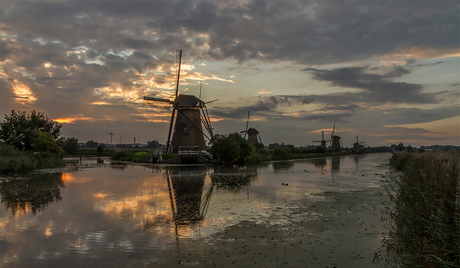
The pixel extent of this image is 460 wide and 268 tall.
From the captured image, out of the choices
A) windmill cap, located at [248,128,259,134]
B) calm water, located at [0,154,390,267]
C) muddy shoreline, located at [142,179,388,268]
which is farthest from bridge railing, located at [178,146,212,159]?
windmill cap, located at [248,128,259,134]

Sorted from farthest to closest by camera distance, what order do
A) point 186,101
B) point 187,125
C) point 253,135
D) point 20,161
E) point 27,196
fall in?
point 253,135 → point 186,101 → point 187,125 → point 20,161 → point 27,196

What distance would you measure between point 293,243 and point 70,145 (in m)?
70.8

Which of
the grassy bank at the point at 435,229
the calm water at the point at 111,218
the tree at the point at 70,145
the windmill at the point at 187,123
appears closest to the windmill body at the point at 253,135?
the windmill at the point at 187,123

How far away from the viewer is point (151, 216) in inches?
376

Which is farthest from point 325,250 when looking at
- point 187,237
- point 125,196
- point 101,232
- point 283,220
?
point 125,196

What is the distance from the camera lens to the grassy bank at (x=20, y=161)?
22234mm

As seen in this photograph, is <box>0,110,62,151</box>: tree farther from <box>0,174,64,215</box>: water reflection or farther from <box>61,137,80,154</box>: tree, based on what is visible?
<box>61,137,80,154</box>: tree

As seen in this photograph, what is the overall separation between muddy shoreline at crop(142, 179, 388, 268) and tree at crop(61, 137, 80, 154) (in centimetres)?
6771

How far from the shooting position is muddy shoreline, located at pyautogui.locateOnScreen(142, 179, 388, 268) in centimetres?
582

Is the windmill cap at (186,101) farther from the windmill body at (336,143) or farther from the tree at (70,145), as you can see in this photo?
the windmill body at (336,143)

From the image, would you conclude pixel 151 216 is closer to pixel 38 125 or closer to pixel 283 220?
→ pixel 283 220

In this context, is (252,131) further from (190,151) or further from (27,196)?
(27,196)

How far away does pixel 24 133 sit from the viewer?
102 feet

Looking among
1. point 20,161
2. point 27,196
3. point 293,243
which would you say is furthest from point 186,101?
point 293,243
